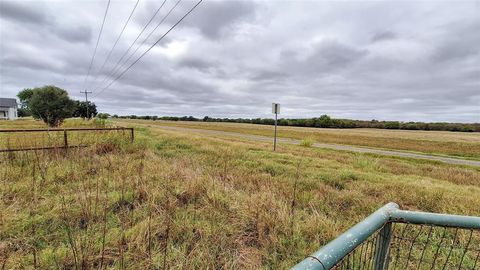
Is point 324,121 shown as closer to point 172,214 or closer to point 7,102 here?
point 172,214

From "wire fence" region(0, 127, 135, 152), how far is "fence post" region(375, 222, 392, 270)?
9462 mm

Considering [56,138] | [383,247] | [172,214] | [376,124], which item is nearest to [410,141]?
[172,214]

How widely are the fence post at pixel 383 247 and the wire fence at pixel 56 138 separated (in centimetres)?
946

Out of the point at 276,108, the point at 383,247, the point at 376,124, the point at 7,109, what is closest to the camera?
the point at 383,247

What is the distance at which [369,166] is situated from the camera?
11.2m

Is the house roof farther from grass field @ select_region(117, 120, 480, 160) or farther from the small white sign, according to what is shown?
the small white sign

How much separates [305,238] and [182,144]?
40.7ft

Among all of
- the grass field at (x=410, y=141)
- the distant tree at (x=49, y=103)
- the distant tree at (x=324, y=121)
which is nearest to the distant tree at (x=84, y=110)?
the distant tree at (x=49, y=103)

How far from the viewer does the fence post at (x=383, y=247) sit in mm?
1378

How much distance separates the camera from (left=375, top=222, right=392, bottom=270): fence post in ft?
4.52

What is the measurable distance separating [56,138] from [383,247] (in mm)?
11273

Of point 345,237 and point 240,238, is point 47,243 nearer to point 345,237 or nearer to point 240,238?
point 240,238

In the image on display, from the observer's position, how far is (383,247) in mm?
1401

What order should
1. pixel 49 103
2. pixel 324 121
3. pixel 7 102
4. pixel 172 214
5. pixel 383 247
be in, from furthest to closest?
pixel 324 121 < pixel 7 102 < pixel 49 103 < pixel 172 214 < pixel 383 247
